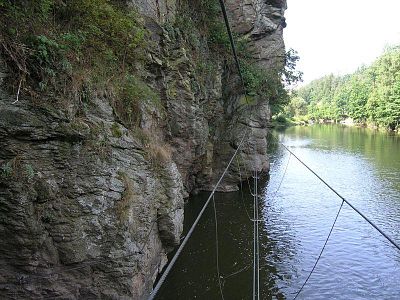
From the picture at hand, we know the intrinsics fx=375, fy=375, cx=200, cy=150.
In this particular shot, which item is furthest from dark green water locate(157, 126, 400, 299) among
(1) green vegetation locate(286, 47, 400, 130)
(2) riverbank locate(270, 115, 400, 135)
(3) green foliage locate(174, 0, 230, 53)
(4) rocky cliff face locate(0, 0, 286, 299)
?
(1) green vegetation locate(286, 47, 400, 130)

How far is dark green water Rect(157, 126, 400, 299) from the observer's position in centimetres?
1041

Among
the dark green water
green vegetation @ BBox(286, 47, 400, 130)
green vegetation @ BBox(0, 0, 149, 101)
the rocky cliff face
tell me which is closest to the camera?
the rocky cliff face

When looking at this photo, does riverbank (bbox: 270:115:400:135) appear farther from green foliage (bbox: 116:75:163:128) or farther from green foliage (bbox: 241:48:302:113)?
green foliage (bbox: 116:75:163:128)

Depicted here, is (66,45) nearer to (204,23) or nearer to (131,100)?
(131,100)

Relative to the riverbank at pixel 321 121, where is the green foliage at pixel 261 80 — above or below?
above

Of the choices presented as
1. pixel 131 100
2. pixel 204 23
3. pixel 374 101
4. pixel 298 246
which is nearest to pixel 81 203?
pixel 131 100

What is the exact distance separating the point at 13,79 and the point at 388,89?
74318 mm

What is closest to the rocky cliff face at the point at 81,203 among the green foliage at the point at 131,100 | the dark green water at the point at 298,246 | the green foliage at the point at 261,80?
the green foliage at the point at 131,100

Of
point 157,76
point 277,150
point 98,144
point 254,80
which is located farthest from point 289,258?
point 277,150

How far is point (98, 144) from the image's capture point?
702cm

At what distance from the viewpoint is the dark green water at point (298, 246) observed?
10414mm

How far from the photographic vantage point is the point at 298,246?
13.5 meters

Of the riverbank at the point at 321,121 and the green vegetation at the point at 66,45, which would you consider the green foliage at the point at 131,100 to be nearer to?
the green vegetation at the point at 66,45

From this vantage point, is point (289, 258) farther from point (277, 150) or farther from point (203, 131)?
point (277, 150)
